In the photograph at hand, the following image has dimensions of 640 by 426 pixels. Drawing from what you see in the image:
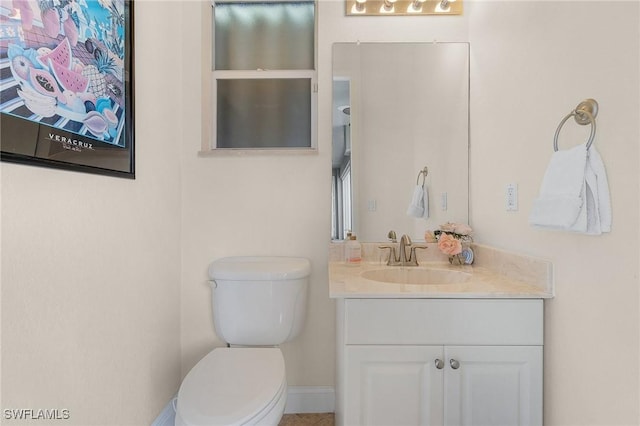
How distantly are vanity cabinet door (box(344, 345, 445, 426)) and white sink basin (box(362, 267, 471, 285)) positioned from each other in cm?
41

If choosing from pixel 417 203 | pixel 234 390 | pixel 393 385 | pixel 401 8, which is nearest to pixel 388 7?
pixel 401 8

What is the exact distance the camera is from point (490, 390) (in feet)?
3.41

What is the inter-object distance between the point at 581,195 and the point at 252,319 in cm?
127

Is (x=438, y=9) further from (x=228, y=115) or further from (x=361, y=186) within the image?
(x=228, y=115)

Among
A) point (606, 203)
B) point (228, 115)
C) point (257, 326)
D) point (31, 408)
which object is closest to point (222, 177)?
point (228, 115)

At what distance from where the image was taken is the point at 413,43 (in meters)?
1.70

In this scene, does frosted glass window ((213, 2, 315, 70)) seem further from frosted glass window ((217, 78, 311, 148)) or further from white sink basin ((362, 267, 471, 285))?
white sink basin ((362, 267, 471, 285))

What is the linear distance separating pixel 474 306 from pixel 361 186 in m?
0.83

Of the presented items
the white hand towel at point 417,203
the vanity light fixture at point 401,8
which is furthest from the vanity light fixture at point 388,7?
the white hand towel at point 417,203

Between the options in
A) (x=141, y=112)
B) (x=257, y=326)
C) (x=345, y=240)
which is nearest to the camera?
(x=141, y=112)

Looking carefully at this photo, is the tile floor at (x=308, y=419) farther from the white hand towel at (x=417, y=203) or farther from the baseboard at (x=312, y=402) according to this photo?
the white hand towel at (x=417, y=203)

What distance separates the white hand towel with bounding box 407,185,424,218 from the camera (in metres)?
1.69

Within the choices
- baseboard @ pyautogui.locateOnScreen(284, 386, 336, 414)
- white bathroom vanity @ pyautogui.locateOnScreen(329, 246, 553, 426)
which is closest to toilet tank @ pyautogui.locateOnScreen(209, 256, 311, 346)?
baseboard @ pyautogui.locateOnScreen(284, 386, 336, 414)

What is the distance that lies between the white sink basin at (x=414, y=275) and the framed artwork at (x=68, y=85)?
1.07 m
